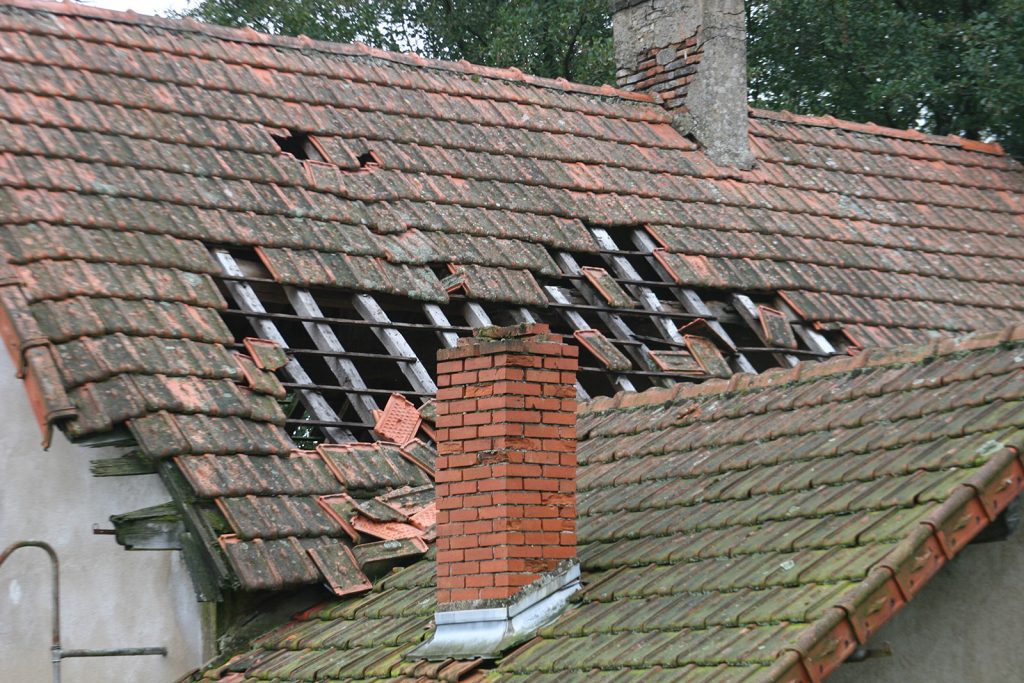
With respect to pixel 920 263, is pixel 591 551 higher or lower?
lower

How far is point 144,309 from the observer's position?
11.5 m

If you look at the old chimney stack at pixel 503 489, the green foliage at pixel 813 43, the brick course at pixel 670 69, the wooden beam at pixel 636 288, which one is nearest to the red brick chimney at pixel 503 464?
the old chimney stack at pixel 503 489

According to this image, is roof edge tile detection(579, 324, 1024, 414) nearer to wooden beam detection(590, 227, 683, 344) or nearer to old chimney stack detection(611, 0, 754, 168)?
wooden beam detection(590, 227, 683, 344)

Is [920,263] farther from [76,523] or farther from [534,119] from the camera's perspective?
[76,523]

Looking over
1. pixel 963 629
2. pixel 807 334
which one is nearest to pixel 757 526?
pixel 963 629

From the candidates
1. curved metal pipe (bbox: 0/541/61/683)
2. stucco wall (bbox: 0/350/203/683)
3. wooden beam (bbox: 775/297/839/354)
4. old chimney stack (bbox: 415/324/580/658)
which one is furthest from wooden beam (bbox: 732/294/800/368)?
curved metal pipe (bbox: 0/541/61/683)

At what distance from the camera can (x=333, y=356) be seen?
1233cm

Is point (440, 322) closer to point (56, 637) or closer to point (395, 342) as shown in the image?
point (395, 342)

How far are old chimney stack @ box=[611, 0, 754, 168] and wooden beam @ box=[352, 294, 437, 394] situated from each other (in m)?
5.29

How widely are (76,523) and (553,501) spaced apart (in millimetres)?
3639

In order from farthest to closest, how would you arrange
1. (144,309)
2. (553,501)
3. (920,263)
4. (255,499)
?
(920,263)
(144,309)
(255,499)
(553,501)

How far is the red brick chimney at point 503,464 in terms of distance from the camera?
8.83 meters

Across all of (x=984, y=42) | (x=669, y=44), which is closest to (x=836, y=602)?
(x=669, y=44)

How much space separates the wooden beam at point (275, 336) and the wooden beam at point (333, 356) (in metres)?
0.19
